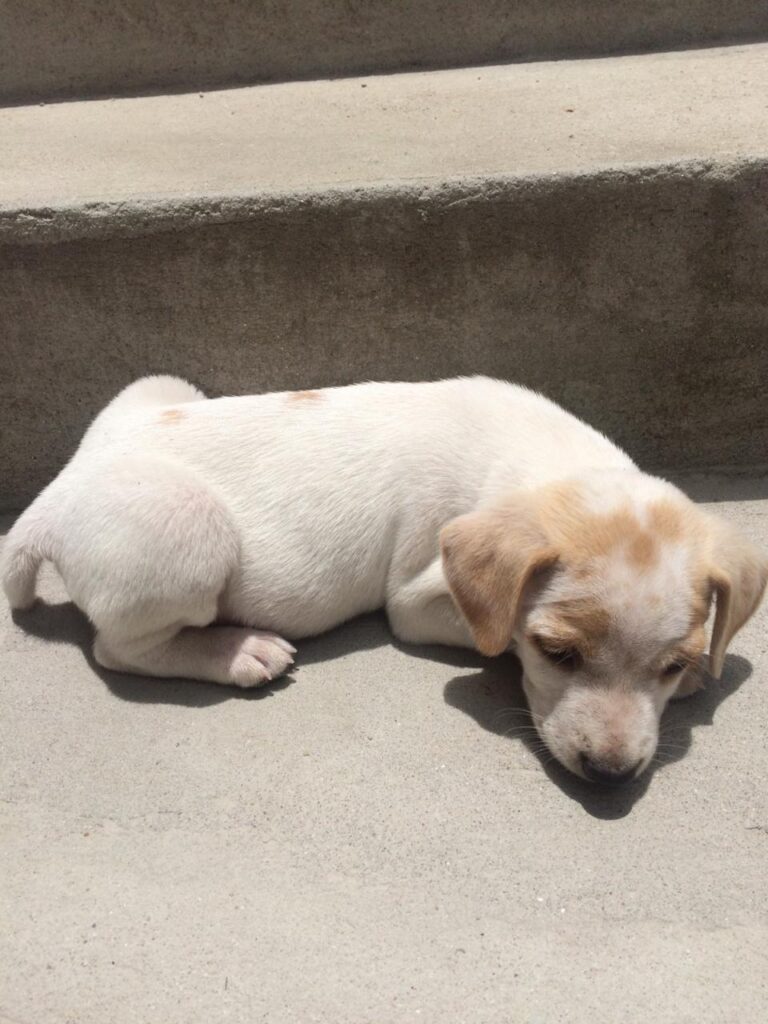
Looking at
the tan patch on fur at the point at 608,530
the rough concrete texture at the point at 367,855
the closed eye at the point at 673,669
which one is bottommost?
the rough concrete texture at the point at 367,855

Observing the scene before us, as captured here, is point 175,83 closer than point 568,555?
No

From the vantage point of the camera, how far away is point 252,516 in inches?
164

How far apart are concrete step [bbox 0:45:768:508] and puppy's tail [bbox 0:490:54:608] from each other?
3.72 feet

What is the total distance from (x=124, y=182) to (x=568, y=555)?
3180 millimetres

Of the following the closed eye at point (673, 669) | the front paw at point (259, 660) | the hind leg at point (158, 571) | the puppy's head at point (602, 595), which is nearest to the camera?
the puppy's head at point (602, 595)

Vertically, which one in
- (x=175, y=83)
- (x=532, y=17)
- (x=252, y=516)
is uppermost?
(x=532, y=17)

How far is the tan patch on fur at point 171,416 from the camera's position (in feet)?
14.1

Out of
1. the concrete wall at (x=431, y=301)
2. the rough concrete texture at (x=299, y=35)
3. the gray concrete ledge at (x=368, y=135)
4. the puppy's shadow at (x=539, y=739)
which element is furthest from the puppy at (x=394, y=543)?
the rough concrete texture at (x=299, y=35)

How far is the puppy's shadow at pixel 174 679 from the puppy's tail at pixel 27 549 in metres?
0.28

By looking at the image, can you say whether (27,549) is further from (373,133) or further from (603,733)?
(373,133)

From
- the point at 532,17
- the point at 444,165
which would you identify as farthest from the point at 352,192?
the point at 532,17

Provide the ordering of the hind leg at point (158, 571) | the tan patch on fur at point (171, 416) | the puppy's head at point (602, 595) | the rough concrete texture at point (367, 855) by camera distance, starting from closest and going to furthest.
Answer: the rough concrete texture at point (367, 855) → the puppy's head at point (602, 595) → the hind leg at point (158, 571) → the tan patch on fur at point (171, 416)

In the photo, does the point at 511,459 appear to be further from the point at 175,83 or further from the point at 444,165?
the point at 175,83

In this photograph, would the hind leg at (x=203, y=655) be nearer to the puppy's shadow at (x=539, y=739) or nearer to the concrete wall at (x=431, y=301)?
the puppy's shadow at (x=539, y=739)
